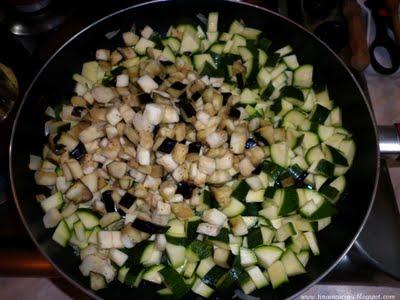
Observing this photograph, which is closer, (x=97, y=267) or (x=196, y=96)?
(x=97, y=267)

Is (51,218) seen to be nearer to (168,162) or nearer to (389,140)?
(168,162)

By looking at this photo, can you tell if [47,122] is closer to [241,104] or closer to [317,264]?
[241,104]

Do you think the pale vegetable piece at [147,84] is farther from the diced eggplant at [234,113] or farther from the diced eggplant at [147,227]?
the diced eggplant at [147,227]

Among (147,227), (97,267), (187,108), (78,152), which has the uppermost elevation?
(187,108)

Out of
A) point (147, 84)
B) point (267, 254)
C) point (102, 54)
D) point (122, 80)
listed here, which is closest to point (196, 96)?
point (147, 84)

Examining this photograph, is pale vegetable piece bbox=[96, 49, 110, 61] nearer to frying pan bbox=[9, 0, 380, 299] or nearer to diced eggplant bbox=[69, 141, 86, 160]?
frying pan bbox=[9, 0, 380, 299]

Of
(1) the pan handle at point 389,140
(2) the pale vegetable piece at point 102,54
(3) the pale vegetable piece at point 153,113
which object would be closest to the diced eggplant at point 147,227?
(3) the pale vegetable piece at point 153,113

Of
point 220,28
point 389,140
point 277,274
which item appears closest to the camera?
point 277,274
